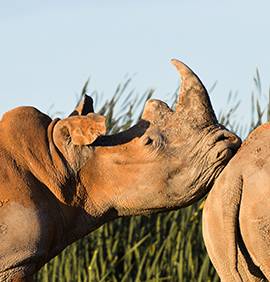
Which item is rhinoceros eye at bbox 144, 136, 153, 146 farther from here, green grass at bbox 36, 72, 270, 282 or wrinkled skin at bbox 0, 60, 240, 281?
green grass at bbox 36, 72, 270, 282

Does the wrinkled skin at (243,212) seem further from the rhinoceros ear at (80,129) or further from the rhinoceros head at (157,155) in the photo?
the rhinoceros ear at (80,129)

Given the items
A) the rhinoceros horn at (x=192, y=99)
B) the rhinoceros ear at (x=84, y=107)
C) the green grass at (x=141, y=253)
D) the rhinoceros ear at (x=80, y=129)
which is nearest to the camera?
the rhinoceros ear at (x=80, y=129)

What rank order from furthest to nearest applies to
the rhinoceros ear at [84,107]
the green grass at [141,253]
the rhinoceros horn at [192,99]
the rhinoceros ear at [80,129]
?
1. the green grass at [141,253]
2. the rhinoceros ear at [84,107]
3. the rhinoceros horn at [192,99]
4. the rhinoceros ear at [80,129]

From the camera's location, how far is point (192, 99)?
4.50 m

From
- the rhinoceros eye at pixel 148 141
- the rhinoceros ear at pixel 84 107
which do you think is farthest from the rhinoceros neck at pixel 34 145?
the rhinoceros eye at pixel 148 141

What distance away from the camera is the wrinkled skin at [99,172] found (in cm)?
446

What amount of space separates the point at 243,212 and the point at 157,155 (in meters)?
0.40

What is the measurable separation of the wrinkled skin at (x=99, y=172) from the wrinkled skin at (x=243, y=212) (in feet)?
0.19

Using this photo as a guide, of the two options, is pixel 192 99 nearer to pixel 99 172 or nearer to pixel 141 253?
pixel 99 172

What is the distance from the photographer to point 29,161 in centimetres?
457

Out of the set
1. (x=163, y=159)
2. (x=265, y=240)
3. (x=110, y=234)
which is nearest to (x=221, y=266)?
(x=265, y=240)

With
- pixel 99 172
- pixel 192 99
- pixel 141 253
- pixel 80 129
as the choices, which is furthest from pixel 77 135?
pixel 141 253

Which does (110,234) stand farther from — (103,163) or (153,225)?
(103,163)

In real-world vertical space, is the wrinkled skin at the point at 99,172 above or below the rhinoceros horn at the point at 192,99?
below
